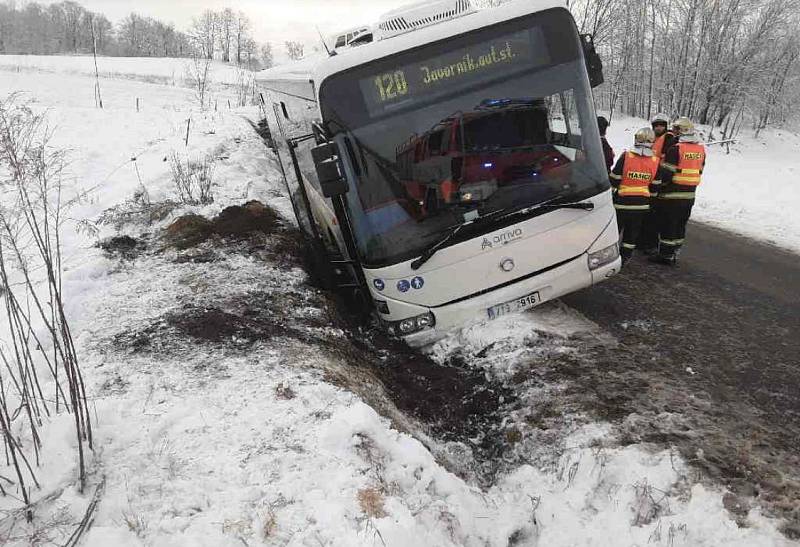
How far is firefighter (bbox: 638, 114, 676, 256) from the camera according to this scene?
23.7ft

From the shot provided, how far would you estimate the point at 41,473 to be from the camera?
2.78m

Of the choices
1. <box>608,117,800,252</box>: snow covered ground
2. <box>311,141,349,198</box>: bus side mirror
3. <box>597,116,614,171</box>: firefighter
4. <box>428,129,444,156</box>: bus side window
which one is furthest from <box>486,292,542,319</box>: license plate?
<box>608,117,800,252</box>: snow covered ground

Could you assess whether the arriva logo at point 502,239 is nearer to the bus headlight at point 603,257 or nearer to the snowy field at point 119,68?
the bus headlight at point 603,257

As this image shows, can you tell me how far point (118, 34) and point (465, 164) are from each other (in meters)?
132

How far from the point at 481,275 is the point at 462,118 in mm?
1379

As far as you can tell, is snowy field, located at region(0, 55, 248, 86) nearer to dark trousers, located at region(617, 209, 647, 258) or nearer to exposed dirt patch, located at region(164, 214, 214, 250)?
exposed dirt patch, located at region(164, 214, 214, 250)

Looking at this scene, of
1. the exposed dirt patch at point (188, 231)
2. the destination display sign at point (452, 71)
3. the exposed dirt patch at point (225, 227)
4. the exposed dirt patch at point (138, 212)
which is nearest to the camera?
the destination display sign at point (452, 71)

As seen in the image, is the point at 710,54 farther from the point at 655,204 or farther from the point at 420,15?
the point at 420,15

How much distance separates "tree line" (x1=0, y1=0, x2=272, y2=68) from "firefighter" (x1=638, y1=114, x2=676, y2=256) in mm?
92219

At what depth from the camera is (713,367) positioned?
4527 millimetres

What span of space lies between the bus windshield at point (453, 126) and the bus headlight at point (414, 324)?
597 mm

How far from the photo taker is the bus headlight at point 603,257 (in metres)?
5.03

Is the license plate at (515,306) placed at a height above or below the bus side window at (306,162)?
below

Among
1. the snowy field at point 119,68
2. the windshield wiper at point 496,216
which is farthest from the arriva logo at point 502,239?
the snowy field at point 119,68
